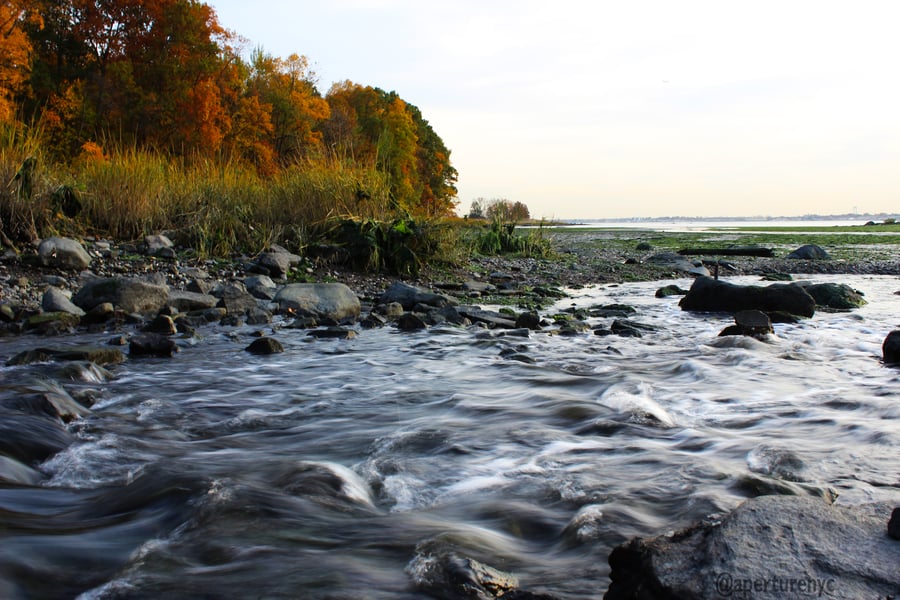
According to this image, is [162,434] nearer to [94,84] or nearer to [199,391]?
[199,391]

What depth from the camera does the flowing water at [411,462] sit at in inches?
98.2

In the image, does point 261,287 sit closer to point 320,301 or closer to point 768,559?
point 320,301

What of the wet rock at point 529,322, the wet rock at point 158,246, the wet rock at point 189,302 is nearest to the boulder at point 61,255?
the wet rock at point 158,246

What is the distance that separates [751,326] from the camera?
738 centimetres

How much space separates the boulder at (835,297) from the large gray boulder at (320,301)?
259 inches

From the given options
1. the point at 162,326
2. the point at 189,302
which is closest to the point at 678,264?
the point at 189,302

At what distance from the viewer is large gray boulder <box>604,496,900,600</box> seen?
1.77 meters

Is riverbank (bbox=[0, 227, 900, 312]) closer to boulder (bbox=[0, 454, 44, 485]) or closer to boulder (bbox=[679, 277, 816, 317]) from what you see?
boulder (bbox=[679, 277, 816, 317])

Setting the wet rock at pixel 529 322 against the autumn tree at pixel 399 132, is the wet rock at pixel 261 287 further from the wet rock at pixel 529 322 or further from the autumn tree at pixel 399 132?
the autumn tree at pixel 399 132

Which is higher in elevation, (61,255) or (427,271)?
(61,255)

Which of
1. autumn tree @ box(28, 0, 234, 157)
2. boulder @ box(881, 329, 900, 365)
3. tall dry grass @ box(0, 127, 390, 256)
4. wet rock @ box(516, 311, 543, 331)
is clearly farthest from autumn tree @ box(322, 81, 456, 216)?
boulder @ box(881, 329, 900, 365)

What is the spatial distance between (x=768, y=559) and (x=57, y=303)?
7.56m

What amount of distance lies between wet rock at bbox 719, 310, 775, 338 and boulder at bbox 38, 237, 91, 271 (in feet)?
26.3

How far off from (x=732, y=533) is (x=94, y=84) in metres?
39.2
